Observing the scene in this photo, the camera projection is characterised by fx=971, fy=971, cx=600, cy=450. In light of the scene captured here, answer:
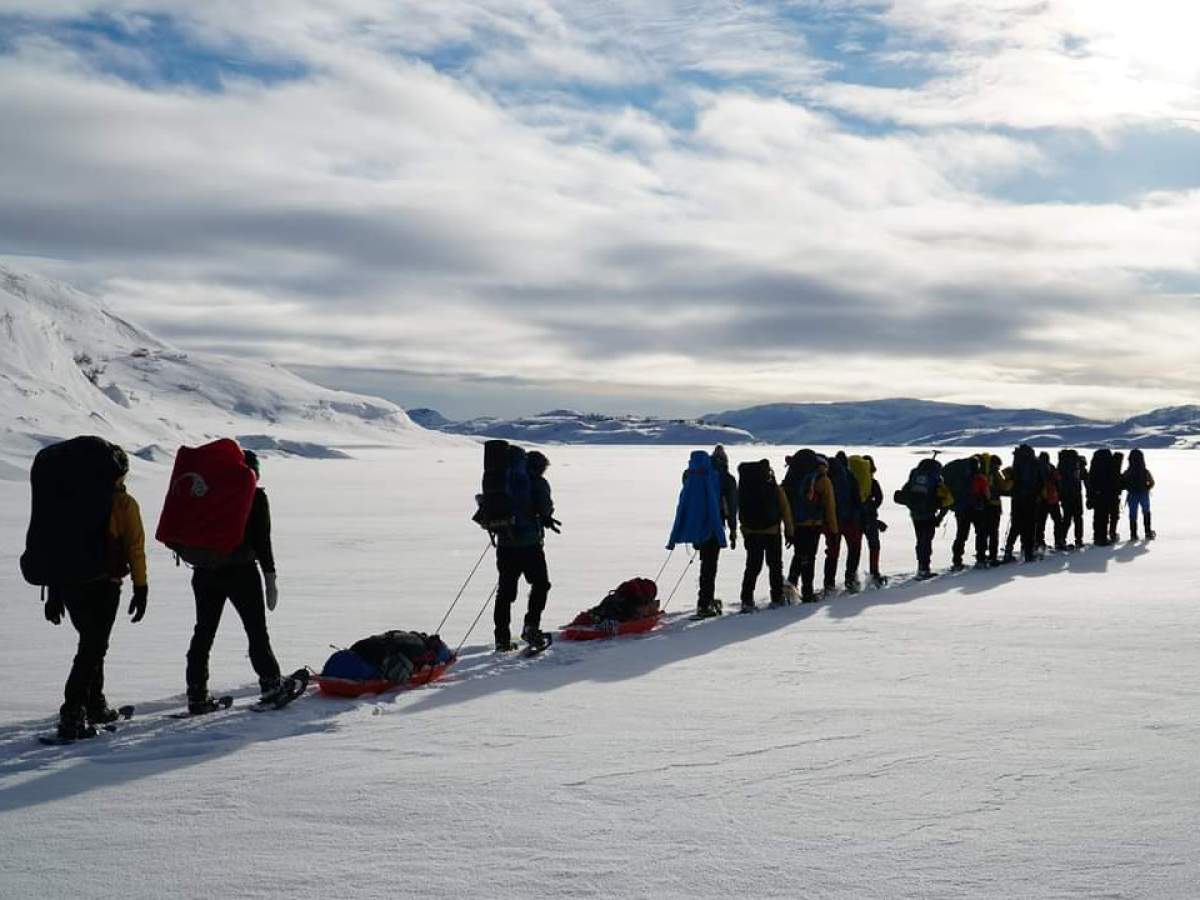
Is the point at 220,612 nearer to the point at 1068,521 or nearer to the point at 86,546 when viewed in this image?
the point at 86,546

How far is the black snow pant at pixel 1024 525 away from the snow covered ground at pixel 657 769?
19.1 ft

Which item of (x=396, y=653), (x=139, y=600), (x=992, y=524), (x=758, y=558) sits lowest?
(x=396, y=653)

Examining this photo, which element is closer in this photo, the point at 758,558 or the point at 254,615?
the point at 254,615

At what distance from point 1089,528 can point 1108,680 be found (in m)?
17.9

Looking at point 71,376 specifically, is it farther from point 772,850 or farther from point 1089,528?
point 772,850

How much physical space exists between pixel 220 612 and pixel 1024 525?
13.8m

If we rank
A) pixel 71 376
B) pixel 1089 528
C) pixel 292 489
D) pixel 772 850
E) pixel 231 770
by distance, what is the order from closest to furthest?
pixel 772 850 → pixel 231 770 → pixel 1089 528 → pixel 292 489 → pixel 71 376

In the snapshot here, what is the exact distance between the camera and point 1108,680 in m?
7.18

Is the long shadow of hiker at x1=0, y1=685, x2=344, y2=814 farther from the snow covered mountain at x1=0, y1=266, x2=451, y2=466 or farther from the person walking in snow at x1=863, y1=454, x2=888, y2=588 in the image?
the snow covered mountain at x1=0, y1=266, x2=451, y2=466

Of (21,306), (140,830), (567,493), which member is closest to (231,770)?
(140,830)

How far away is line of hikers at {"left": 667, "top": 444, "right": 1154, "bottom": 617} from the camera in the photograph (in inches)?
433

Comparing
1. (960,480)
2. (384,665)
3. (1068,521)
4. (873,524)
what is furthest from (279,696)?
(1068,521)

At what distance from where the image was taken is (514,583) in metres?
8.88

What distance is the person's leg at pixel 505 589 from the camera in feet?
28.8
